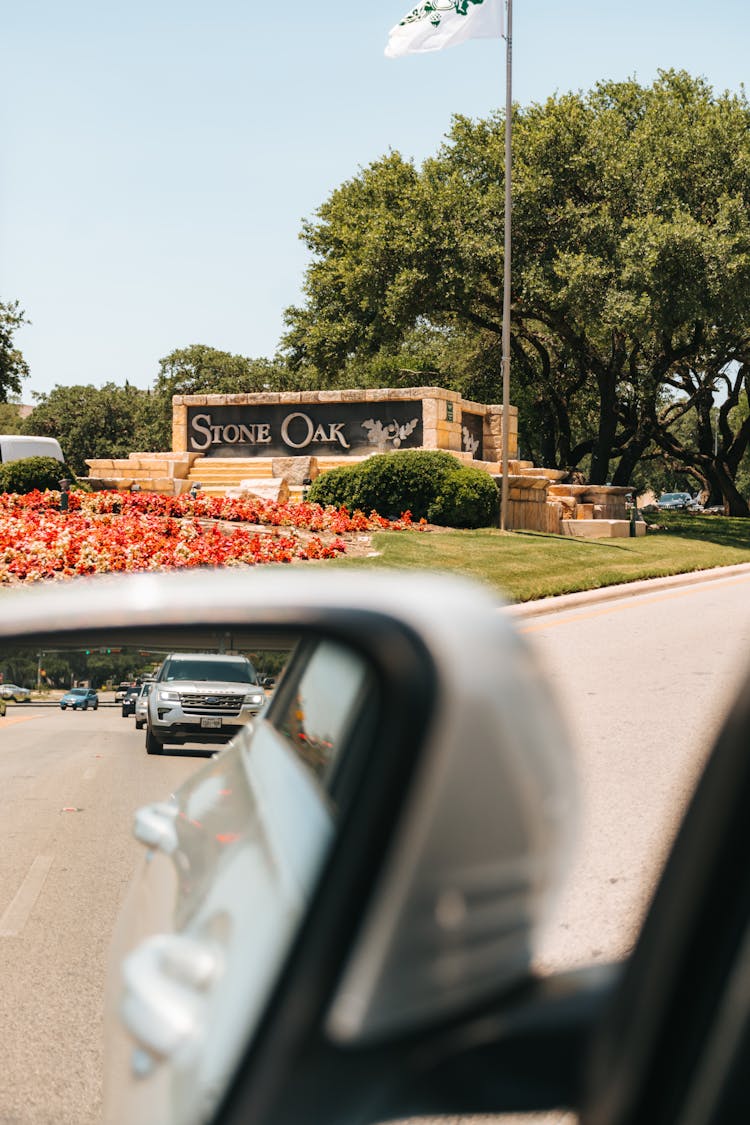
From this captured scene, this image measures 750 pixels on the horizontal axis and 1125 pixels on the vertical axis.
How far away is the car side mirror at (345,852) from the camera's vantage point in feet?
4.62

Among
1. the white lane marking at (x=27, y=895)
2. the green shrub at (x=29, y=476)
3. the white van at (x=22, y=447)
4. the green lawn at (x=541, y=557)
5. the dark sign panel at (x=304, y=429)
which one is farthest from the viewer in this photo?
the white van at (x=22, y=447)

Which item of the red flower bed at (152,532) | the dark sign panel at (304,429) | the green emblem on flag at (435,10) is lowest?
the red flower bed at (152,532)

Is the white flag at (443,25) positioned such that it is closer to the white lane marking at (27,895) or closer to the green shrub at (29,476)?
the green shrub at (29,476)

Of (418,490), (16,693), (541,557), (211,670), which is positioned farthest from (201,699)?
(418,490)

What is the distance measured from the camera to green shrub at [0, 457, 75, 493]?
2452cm

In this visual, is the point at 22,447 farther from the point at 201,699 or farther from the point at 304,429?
the point at 201,699

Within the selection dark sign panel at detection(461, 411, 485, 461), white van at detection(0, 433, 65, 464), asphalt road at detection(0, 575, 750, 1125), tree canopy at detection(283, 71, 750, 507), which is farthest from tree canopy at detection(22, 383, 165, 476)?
asphalt road at detection(0, 575, 750, 1125)

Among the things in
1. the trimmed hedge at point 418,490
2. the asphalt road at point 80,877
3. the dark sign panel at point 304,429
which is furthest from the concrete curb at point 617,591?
the asphalt road at point 80,877

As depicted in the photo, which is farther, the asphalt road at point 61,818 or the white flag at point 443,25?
the white flag at point 443,25

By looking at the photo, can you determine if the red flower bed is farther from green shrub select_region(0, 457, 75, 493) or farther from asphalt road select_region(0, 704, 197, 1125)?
asphalt road select_region(0, 704, 197, 1125)

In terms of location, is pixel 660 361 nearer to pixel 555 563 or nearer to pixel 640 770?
pixel 555 563

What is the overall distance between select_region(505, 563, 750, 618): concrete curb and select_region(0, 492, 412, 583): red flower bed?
4182mm

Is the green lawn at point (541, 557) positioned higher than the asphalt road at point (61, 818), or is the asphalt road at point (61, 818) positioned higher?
the asphalt road at point (61, 818)

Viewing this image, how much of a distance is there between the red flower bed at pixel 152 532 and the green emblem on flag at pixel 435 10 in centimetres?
1095
